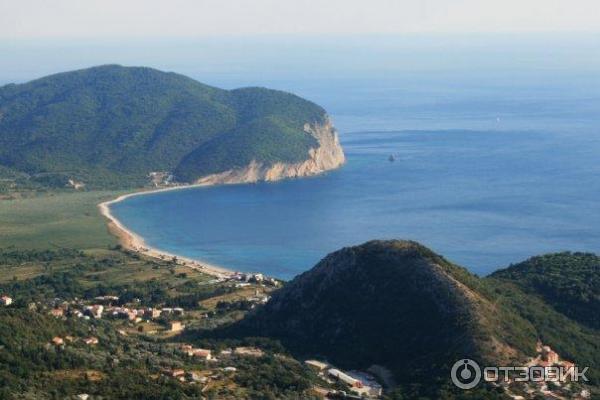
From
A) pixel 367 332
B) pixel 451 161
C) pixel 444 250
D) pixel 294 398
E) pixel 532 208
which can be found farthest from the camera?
pixel 451 161

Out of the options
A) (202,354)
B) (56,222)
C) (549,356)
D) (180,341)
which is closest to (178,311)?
(180,341)

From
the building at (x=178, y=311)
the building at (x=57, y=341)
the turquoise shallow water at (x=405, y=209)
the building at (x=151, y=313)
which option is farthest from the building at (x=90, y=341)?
the turquoise shallow water at (x=405, y=209)

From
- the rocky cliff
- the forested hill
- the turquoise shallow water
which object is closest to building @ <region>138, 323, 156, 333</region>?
the turquoise shallow water

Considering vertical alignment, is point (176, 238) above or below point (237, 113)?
below

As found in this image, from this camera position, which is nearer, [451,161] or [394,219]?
[394,219]

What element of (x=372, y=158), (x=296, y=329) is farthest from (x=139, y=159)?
(x=296, y=329)

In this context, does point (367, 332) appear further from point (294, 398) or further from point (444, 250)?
point (444, 250)

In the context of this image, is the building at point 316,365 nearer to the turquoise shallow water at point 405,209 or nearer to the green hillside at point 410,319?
the green hillside at point 410,319
